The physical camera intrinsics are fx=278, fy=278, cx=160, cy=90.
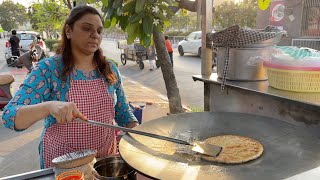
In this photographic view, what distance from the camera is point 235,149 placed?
1.46 metres

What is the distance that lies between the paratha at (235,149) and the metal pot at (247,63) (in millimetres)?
596

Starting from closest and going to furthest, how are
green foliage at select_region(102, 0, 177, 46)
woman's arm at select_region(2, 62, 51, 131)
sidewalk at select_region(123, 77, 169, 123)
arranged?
woman's arm at select_region(2, 62, 51, 131)
green foliage at select_region(102, 0, 177, 46)
sidewalk at select_region(123, 77, 169, 123)

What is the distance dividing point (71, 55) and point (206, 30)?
3.68ft

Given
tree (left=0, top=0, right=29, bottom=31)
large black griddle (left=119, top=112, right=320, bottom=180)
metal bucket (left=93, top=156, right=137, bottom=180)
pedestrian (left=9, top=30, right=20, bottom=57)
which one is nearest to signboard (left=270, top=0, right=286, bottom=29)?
pedestrian (left=9, top=30, right=20, bottom=57)

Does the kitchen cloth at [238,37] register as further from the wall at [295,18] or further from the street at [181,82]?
the wall at [295,18]

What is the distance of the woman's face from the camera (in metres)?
1.74

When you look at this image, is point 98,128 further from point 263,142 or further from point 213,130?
point 263,142

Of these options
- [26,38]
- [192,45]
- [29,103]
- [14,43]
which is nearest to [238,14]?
[192,45]

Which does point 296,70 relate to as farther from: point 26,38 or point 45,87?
point 26,38

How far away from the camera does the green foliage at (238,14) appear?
23.4 meters

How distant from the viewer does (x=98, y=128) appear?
1.77 metres

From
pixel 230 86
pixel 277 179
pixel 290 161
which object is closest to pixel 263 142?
pixel 290 161

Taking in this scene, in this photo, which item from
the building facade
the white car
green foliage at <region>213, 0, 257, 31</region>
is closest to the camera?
the building facade

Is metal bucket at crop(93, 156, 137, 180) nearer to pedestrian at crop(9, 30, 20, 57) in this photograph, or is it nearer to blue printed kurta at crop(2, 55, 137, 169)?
blue printed kurta at crop(2, 55, 137, 169)
